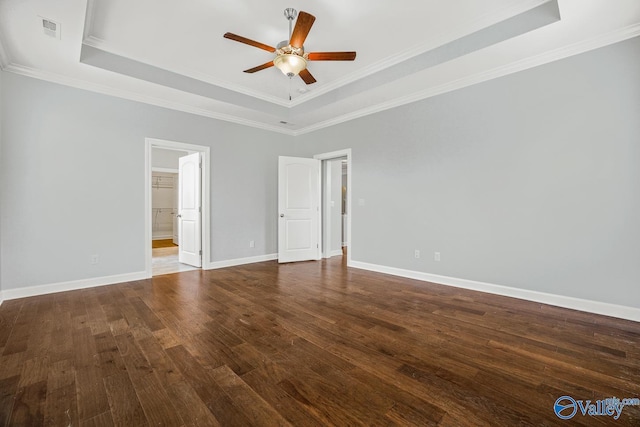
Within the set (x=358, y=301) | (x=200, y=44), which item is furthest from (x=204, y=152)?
(x=358, y=301)

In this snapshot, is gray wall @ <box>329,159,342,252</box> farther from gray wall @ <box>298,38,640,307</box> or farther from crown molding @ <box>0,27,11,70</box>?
crown molding @ <box>0,27,11,70</box>

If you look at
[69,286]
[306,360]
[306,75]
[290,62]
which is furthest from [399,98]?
[69,286]

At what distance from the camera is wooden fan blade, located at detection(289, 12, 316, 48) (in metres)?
2.38

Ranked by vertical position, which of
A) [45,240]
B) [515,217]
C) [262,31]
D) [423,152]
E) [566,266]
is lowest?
[566,266]

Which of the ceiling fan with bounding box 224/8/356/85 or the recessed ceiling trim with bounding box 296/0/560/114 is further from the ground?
the recessed ceiling trim with bounding box 296/0/560/114

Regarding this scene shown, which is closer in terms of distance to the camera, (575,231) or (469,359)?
(469,359)

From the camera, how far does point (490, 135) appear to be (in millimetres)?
3578

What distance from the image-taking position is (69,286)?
12.1ft

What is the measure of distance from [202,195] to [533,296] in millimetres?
5079

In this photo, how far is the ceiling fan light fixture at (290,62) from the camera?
2.89 metres

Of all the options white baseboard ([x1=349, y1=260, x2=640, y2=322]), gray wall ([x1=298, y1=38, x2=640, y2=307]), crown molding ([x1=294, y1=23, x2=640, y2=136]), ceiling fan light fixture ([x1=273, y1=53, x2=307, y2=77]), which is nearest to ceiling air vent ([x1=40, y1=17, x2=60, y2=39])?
ceiling fan light fixture ([x1=273, y1=53, x2=307, y2=77])

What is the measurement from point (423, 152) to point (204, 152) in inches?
145

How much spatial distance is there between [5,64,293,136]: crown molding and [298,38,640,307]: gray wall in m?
2.72

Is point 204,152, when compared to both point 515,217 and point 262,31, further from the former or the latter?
point 515,217
